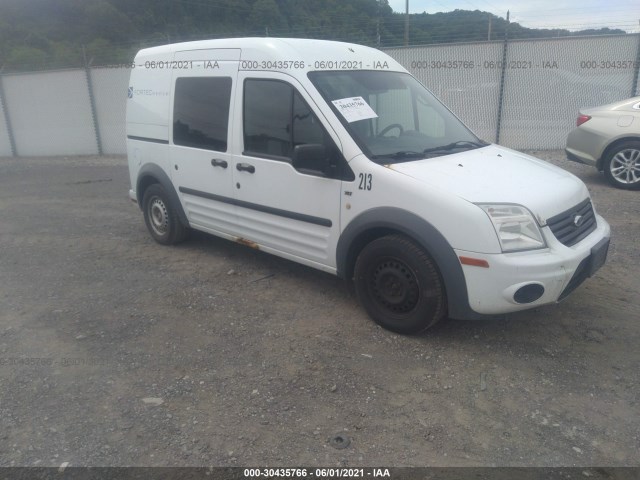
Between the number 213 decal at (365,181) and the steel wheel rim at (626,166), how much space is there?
589 cm

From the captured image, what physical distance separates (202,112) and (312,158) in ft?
5.69

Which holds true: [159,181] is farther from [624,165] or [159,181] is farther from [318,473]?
[624,165]

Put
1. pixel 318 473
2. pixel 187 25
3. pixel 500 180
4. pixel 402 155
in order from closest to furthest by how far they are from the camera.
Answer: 1. pixel 318 473
2. pixel 500 180
3. pixel 402 155
4. pixel 187 25

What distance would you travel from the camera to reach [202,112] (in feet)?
16.8

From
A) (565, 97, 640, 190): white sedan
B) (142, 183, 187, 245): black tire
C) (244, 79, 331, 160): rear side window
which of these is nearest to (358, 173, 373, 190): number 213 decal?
(244, 79, 331, 160): rear side window

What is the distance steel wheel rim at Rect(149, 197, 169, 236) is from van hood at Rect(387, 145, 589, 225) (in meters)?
3.11

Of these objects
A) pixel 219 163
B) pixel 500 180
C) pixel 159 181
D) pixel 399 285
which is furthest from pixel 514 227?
pixel 159 181

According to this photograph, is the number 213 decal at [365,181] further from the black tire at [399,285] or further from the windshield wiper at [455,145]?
the windshield wiper at [455,145]

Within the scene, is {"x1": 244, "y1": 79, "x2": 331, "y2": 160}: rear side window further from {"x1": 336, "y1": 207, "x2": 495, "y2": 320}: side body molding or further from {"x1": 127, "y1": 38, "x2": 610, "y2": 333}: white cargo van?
{"x1": 336, "y1": 207, "x2": 495, "y2": 320}: side body molding

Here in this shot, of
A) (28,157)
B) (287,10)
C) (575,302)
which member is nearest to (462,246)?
(575,302)

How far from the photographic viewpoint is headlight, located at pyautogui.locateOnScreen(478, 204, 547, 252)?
3.35 metres

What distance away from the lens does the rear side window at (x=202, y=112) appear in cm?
491

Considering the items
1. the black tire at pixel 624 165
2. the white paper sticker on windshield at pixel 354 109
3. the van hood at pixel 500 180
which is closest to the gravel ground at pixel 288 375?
the van hood at pixel 500 180

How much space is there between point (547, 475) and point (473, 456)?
0.35 m
